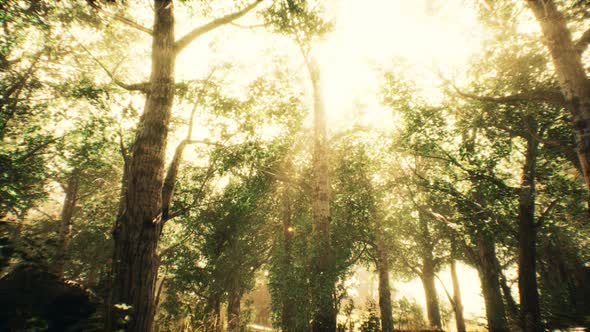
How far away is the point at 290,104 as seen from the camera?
7.98 m

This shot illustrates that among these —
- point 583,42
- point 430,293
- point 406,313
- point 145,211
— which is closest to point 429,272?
point 430,293

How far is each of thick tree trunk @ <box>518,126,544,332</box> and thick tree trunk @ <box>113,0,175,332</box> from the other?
32.2ft

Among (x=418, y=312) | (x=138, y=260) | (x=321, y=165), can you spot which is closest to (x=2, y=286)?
(x=138, y=260)

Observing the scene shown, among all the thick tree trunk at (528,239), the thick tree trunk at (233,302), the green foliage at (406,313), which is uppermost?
the thick tree trunk at (528,239)

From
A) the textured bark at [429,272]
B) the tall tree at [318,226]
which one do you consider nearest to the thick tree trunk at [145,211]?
the tall tree at [318,226]

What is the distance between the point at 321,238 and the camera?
860cm

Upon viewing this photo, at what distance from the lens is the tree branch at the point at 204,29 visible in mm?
5496

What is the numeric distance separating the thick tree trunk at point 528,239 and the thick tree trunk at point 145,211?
983 centimetres

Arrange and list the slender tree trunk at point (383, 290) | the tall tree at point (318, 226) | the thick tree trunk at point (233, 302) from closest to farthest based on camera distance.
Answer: the tall tree at point (318, 226)
the thick tree trunk at point (233, 302)
the slender tree trunk at point (383, 290)

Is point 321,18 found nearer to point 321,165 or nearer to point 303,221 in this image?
point 321,165

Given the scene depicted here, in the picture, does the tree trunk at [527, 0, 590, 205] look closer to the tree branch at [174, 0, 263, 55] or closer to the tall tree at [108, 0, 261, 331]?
the tree branch at [174, 0, 263, 55]

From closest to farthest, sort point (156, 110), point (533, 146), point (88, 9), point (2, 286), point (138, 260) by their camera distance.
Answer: point (2, 286)
point (138, 260)
point (156, 110)
point (533, 146)
point (88, 9)

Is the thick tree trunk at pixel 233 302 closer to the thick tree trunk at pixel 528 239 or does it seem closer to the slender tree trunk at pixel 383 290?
the slender tree trunk at pixel 383 290

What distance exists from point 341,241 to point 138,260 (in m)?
7.48
